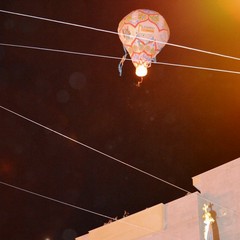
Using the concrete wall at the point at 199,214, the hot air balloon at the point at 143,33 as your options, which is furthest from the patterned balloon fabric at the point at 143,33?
the concrete wall at the point at 199,214

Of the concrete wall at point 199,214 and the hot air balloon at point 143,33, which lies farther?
the concrete wall at point 199,214

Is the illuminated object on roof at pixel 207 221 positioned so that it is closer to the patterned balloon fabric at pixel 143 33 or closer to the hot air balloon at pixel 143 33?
the hot air balloon at pixel 143 33

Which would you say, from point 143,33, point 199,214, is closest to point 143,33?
point 143,33

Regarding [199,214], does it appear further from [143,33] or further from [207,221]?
[143,33]

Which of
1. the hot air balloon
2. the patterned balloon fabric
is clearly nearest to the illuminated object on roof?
the hot air balloon

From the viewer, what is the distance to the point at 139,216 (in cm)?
1522

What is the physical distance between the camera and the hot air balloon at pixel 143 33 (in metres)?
9.17

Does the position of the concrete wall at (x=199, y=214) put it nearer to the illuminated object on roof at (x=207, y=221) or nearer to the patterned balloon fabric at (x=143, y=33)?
the illuminated object on roof at (x=207, y=221)

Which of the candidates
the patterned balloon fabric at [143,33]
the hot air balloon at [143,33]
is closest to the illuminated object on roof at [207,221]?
the hot air balloon at [143,33]

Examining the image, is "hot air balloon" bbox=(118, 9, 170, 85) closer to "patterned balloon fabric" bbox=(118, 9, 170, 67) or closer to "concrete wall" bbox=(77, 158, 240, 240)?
"patterned balloon fabric" bbox=(118, 9, 170, 67)

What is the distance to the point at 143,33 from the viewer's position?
9.22 m

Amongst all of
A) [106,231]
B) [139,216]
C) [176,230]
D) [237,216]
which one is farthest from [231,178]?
[106,231]

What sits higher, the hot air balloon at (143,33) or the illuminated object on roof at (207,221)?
the hot air balloon at (143,33)

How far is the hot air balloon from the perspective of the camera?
9.17m
